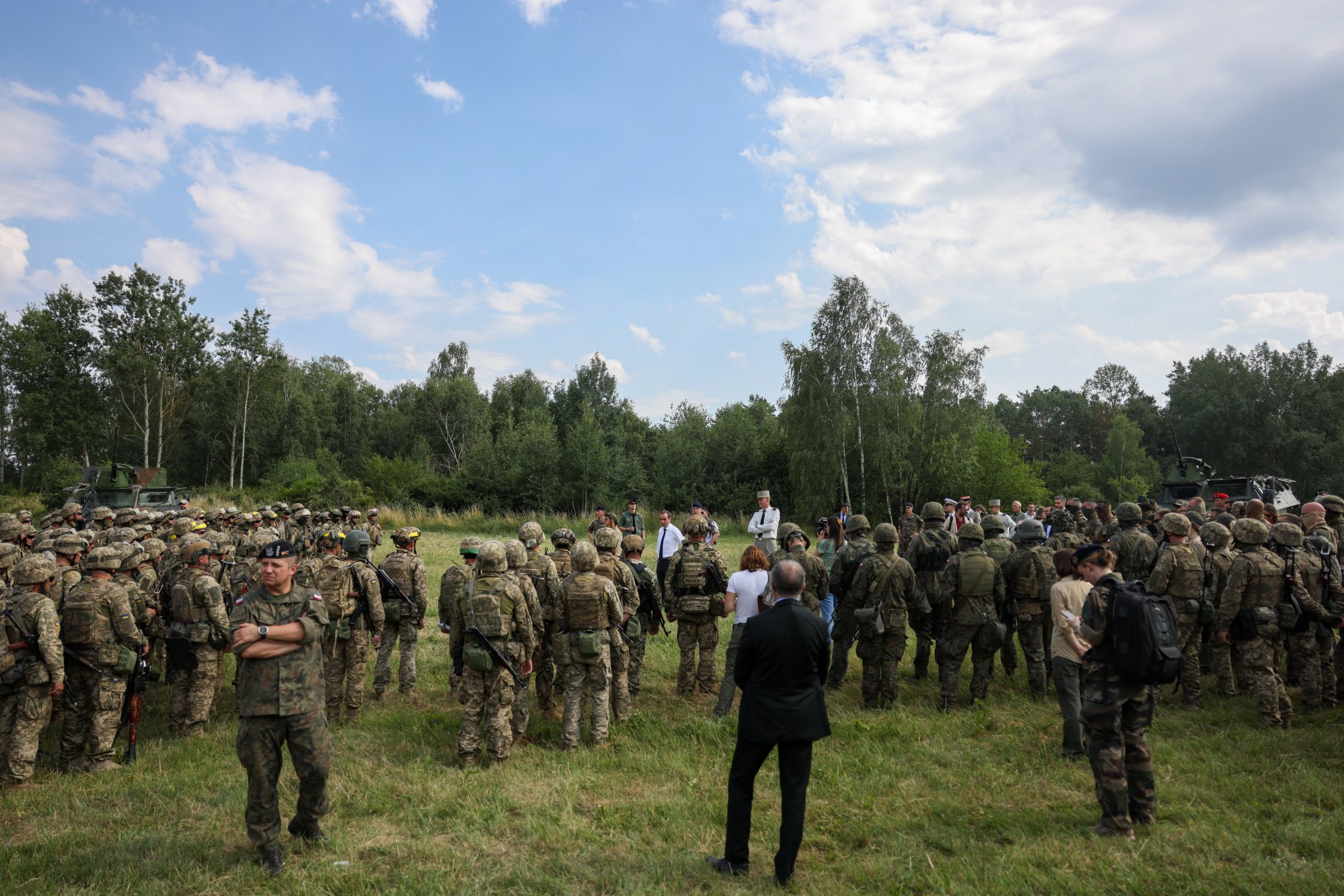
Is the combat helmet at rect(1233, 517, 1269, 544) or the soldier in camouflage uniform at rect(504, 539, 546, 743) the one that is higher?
the combat helmet at rect(1233, 517, 1269, 544)

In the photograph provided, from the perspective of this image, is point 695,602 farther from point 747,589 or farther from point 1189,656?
point 1189,656

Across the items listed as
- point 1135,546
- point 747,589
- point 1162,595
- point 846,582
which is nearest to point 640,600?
point 747,589

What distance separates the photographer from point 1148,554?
1038 cm

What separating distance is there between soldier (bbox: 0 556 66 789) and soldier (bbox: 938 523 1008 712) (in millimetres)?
9269

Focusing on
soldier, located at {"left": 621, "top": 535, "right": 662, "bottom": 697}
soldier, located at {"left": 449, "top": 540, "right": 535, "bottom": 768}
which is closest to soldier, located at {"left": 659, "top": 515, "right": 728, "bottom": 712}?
soldier, located at {"left": 621, "top": 535, "right": 662, "bottom": 697}

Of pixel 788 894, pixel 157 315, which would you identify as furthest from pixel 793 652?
pixel 157 315

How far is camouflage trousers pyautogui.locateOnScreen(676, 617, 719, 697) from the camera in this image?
30.1 feet

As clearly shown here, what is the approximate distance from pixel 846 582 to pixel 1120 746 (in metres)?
4.03

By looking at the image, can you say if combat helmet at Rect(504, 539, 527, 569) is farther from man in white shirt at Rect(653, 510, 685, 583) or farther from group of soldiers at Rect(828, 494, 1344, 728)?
man in white shirt at Rect(653, 510, 685, 583)

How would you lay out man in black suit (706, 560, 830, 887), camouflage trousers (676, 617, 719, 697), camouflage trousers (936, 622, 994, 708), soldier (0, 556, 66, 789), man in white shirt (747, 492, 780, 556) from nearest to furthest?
man in black suit (706, 560, 830, 887) < soldier (0, 556, 66, 789) < camouflage trousers (936, 622, 994, 708) < camouflage trousers (676, 617, 719, 697) < man in white shirt (747, 492, 780, 556)

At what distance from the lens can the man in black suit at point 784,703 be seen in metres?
4.75

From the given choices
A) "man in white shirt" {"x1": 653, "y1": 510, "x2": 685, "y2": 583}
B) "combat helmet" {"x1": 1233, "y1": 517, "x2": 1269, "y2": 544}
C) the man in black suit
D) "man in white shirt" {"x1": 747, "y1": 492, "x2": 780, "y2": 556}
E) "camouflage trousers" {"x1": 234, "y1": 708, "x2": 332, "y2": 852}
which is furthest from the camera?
"man in white shirt" {"x1": 653, "y1": 510, "x2": 685, "y2": 583}

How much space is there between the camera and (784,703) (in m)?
4.75

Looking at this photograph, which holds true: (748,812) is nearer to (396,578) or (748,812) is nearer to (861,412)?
(396,578)
